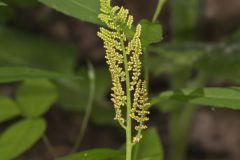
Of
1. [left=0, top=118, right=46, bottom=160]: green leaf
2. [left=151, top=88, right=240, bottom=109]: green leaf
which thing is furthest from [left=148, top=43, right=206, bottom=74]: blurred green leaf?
[left=151, top=88, right=240, bottom=109]: green leaf

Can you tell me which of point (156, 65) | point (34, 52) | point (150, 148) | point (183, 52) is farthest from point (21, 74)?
point (34, 52)

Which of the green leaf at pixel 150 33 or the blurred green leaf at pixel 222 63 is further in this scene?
the blurred green leaf at pixel 222 63

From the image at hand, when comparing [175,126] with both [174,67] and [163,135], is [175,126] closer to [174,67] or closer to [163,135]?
[174,67]

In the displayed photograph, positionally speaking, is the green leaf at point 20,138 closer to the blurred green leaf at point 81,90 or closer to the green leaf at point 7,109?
the green leaf at point 7,109

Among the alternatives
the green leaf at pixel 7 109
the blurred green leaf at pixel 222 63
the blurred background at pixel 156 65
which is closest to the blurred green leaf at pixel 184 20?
the blurred background at pixel 156 65

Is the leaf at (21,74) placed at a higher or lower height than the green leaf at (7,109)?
higher

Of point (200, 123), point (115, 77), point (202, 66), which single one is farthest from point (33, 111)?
point (200, 123)
